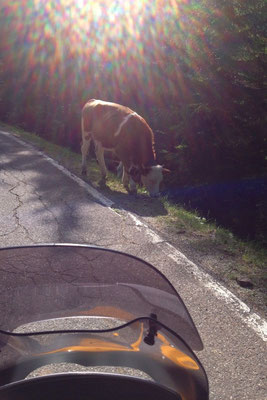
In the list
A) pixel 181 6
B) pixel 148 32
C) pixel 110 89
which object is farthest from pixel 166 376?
pixel 110 89

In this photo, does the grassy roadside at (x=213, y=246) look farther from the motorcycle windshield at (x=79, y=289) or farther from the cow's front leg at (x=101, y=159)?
the motorcycle windshield at (x=79, y=289)

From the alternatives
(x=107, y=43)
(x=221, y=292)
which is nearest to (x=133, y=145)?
(x=221, y=292)

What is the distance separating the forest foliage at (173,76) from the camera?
10.3 metres

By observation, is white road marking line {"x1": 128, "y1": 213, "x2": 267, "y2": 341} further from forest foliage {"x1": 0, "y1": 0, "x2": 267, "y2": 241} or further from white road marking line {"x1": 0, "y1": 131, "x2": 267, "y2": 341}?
forest foliage {"x1": 0, "y1": 0, "x2": 267, "y2": 241}

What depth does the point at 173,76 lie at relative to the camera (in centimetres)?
1284

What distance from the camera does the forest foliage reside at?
33.9 feet

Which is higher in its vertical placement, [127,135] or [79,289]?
[127,135]

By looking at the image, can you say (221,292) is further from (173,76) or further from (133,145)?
(173,76)

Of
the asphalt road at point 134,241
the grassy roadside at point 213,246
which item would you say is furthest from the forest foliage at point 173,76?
the asphalt road at point 134,241

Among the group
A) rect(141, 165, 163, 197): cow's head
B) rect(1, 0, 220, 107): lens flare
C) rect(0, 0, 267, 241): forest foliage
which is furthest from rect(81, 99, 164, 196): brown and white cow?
rect(1, 0, 220, 107): lens flare

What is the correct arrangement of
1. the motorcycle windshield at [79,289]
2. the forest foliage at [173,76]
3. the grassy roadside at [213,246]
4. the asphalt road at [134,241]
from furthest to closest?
the forest foliage at [173,76] < the grassy roadside at [213,246] < the asphalt road at [134,241] < the motorcycle windshield at [79,289]

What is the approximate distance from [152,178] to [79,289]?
6746 mm

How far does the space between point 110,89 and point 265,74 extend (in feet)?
28.0

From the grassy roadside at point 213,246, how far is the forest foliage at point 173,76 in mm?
3565
